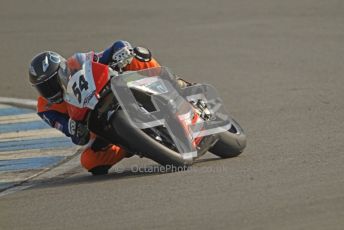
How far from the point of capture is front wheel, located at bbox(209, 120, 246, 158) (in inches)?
353

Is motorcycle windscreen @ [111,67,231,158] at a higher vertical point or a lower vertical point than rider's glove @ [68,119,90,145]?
higher

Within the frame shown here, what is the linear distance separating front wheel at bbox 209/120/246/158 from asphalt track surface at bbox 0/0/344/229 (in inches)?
4.3

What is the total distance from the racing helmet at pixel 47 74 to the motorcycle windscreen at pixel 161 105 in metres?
0.72

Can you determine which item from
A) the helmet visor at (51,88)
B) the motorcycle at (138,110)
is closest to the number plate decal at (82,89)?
the motorcycle at (138,110)

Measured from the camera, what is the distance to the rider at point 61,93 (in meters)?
8.74

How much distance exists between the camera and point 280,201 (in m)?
6.88

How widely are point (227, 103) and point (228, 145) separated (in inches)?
117

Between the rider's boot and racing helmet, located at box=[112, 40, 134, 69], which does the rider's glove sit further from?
racing helmet, located at box=[112, 40, 134, 69]

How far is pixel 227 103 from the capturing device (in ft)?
39.2

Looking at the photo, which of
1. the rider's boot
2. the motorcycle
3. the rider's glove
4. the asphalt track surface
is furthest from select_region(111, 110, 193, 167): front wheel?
the rider's boot

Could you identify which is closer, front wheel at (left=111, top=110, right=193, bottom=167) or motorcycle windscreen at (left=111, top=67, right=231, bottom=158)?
front wheel at (left=111, top=110, right=193, bottom=167)

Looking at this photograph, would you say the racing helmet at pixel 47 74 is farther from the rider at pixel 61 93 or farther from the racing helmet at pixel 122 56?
the racing helmet at pixel 122 56

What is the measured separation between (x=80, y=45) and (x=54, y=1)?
4269 mm

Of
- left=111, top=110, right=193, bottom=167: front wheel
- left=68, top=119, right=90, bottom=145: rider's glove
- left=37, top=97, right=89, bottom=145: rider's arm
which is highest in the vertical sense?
left=111, top=110, right=193, bottom=167: front wheel
